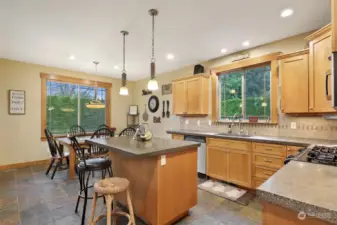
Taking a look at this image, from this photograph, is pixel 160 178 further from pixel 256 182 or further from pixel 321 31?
pixel 321 31

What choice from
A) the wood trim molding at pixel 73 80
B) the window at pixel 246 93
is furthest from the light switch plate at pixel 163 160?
the wood trim molding at pixel 73 80

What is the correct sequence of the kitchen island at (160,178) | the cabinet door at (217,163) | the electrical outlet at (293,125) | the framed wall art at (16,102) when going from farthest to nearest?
the framed wall art at (16,102), the cabinet door at (217,163), the electrical outlet at (293,125), the kitchen island at (160,178)

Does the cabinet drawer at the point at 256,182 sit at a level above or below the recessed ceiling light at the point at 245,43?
below

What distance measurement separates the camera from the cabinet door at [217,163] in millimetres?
3420

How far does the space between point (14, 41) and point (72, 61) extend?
125cm

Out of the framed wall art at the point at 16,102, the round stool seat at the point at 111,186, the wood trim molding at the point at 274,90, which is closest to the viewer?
the round stool seat at the point at 111,186

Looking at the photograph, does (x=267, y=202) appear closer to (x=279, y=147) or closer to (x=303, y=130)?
(x=279, y=147)

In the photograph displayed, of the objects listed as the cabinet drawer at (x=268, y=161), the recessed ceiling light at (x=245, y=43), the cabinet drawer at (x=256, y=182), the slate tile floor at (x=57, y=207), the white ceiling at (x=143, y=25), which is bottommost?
the slate tile floor at (x=57, y=207)

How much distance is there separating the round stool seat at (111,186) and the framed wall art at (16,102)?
409cm

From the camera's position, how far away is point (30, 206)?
8.63ft

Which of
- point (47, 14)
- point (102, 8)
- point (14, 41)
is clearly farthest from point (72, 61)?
point (102, 8)

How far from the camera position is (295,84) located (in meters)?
2.84

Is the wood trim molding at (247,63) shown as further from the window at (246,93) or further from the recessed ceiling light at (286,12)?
the recessed ceiling light at (286,12)

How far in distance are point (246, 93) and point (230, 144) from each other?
1.25 metres
